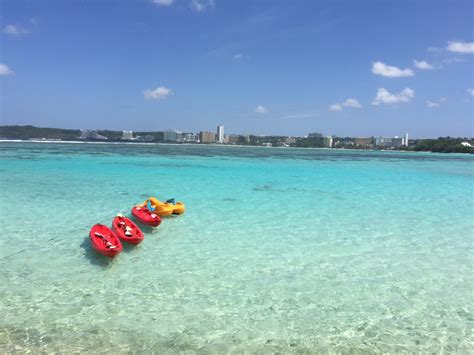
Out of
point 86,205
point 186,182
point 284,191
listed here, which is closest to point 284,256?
point 86,205

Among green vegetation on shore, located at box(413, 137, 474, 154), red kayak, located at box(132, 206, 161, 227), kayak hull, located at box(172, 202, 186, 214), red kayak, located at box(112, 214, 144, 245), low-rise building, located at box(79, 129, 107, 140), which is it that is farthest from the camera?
low-rise building, located at box(79, 129, 107, 140)

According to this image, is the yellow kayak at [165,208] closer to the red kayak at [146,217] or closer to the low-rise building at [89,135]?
the red kayak at [146,217]

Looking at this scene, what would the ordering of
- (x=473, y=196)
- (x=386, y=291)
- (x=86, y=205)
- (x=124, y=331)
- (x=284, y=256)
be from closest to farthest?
(x=124, y=331)
(x=386, y=291)
(x=284, y=256)
(x=86, y=205)
(x=473, y=196)

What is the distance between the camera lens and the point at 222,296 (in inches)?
256

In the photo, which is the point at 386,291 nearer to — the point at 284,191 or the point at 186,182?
the point at 284,191

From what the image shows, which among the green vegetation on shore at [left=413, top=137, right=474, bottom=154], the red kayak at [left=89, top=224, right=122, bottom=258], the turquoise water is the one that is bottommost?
the turquoise water

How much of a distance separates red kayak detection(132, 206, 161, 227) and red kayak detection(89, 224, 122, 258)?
5.83 ft

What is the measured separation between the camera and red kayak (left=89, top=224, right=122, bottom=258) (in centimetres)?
798

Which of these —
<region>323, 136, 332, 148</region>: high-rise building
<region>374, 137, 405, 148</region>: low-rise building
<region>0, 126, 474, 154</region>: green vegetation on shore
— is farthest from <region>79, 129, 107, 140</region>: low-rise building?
<region>374, 137, 405, 148</region>: low-rise building

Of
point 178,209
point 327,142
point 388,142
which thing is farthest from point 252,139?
point 178,209

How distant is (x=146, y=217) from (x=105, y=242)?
2766 mm

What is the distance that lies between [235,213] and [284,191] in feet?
A: 22.2

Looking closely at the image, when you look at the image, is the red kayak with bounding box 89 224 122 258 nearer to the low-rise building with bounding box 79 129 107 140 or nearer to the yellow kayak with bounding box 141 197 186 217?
the yellow kayak with bounding box 141 197 186 217

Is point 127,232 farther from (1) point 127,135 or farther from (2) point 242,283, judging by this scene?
(1) point 127,135
